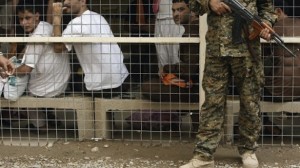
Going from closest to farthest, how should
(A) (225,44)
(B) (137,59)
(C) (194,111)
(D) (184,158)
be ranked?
(A) (225,44) → (D) (184,158) → (C) (194,111) → (B) (137,59)

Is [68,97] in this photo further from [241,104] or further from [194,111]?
[241,104]

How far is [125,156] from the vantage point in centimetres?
559

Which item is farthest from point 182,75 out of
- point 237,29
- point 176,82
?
point 237,29

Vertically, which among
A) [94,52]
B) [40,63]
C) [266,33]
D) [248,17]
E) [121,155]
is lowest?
[121,155]

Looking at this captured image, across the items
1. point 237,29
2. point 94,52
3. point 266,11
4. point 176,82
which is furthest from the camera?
point 94,52

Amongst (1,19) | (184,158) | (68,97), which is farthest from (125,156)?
(1,19)

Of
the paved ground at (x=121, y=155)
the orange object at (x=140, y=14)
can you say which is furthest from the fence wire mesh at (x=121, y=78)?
the paved ground at (x=121, y=155)

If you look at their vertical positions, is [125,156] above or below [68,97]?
below

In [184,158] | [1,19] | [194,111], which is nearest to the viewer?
[184,158]

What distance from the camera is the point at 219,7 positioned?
15.6 ft

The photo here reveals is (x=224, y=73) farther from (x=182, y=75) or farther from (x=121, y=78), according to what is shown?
(x=121, y=78)

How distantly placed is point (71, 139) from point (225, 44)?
2104 millimetres

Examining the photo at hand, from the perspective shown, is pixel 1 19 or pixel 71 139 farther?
pixel 1 19

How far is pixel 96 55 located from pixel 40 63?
573 mm
